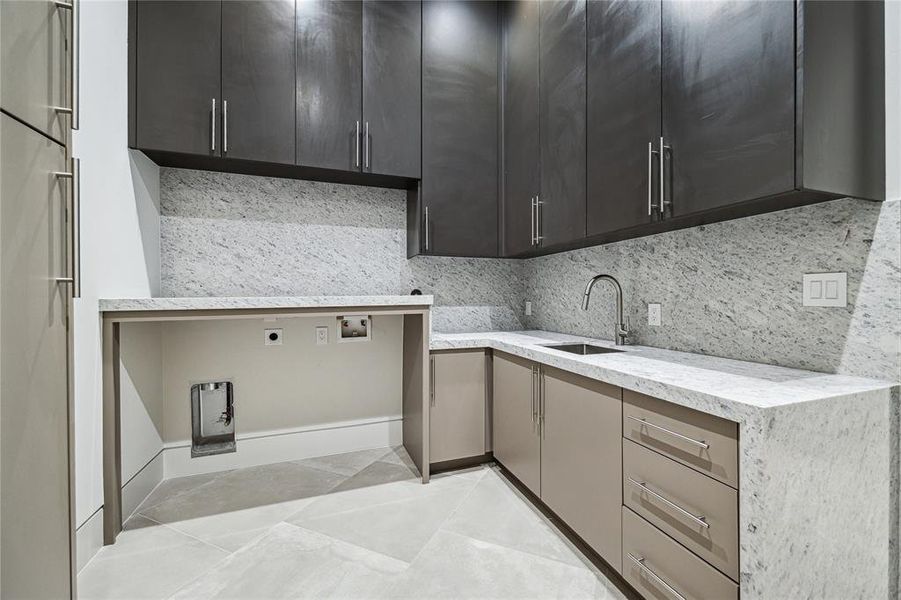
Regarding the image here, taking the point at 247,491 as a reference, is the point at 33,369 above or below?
above

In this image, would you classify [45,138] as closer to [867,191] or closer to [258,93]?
[258,93]

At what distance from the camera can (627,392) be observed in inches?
51.3

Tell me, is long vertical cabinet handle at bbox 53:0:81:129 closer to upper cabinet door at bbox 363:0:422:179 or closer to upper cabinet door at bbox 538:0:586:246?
upper cabinet door at bbox 363:0:422:179

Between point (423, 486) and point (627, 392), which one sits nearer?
point (627, 392)

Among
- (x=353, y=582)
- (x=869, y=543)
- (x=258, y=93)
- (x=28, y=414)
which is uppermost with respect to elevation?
(x=258, y=93)

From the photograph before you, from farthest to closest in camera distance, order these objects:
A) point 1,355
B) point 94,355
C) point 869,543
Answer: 1. point 94,355
2. point 869,543
3. point 1,355

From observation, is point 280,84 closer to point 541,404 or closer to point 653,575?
point 541,404

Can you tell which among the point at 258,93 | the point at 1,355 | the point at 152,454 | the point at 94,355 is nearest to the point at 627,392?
the point at 1,355

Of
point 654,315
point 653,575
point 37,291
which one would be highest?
point 37,291

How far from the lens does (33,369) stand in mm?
940

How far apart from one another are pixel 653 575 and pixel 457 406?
3.95 feet

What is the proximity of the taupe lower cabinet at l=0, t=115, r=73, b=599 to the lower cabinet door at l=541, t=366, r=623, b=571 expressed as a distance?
157 cm

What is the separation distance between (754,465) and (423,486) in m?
1.57

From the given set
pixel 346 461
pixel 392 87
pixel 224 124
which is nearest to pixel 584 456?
pixel 346 461
